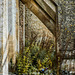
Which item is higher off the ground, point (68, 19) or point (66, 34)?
point (68, 19)

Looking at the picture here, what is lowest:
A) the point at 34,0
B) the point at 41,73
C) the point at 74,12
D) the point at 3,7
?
the point at 41,73

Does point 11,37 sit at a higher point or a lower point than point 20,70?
higher

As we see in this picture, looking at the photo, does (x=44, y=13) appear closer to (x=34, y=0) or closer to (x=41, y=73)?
(x=34, y=0)

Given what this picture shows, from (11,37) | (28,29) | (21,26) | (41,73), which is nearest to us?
(41,73)

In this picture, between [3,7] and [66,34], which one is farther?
[66,34]

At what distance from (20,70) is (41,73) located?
0.68 meters

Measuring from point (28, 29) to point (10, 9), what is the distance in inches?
131

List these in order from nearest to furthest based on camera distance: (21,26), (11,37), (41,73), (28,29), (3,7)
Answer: (3,7) → (41,73) → (11,37) → (21,26) → (28,29)

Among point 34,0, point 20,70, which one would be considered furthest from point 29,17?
point 20,70

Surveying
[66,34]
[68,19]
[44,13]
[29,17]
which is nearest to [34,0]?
[44,13]

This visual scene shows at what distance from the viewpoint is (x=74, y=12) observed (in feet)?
12.7

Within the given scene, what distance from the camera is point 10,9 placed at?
3734 mm

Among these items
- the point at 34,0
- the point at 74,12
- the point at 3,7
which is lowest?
the point at 3,7

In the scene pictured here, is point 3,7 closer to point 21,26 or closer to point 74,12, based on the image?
point 74,12
